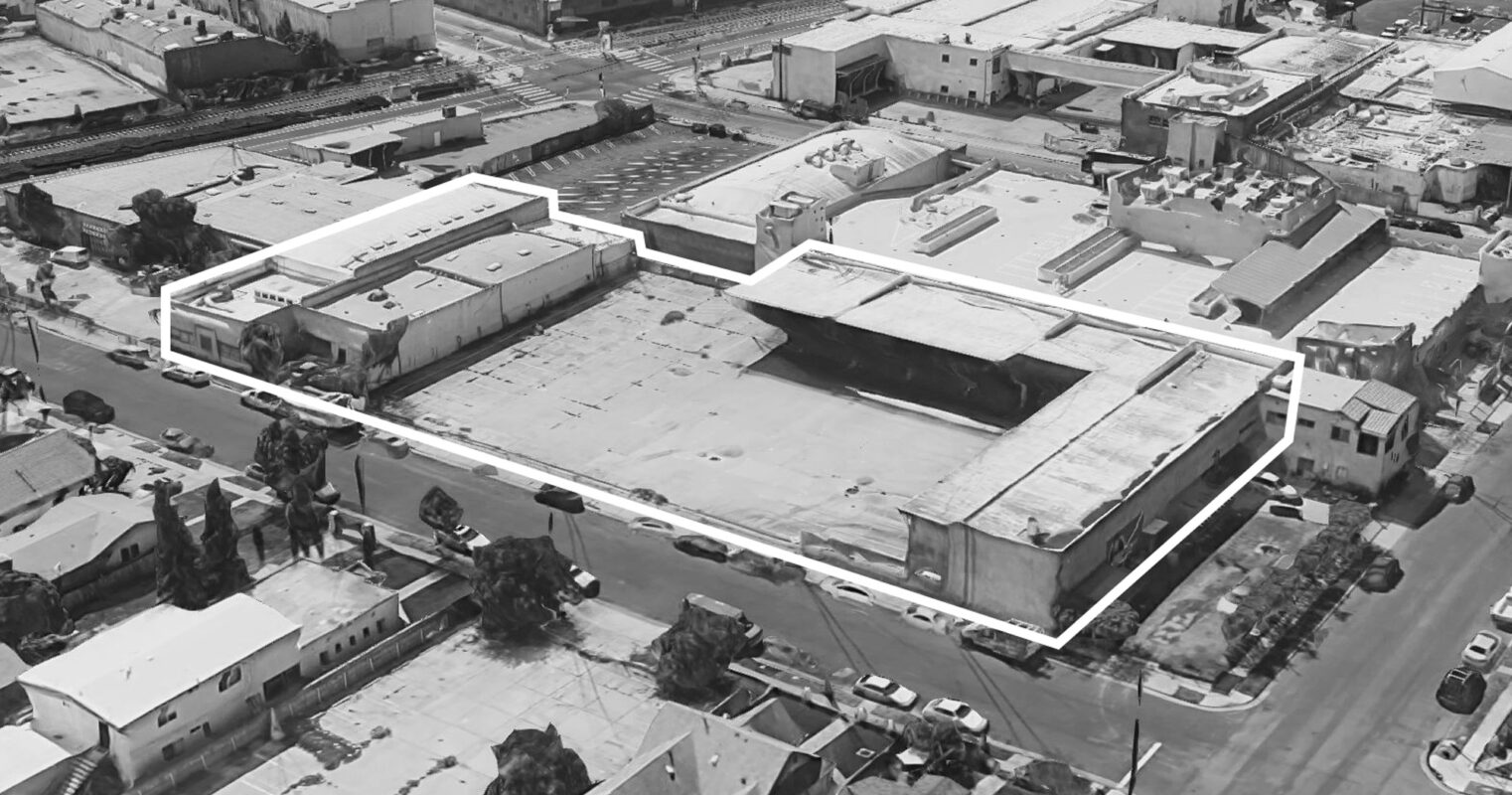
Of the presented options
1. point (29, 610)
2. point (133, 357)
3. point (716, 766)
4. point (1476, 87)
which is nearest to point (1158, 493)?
point (716, 766)

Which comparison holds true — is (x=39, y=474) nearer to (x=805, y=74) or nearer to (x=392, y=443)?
(x=392, y=443)

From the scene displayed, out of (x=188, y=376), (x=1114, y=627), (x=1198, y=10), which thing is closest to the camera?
(x=1114, y=627)

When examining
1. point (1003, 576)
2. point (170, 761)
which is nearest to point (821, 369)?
point (1003, 576)

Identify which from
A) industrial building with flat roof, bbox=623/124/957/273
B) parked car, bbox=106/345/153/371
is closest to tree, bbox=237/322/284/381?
parked car, bbox=106/345/153/371

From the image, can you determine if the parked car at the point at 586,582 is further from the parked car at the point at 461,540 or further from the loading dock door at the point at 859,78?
the loading dock door at the point at 859,78

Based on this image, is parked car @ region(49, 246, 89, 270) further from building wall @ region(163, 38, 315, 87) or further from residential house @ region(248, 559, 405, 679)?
residential house @ region(248, 559, 405, 679)

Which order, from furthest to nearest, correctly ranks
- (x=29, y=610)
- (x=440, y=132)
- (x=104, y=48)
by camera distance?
(x=104, y=48)
(x=440, y=132)
(x=29, y=610)

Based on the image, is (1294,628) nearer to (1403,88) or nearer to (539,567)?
(539,567)

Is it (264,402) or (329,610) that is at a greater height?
(329,610)

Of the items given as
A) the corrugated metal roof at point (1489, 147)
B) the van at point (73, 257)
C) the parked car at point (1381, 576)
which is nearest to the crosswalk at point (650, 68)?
the van at point (73, 257)
